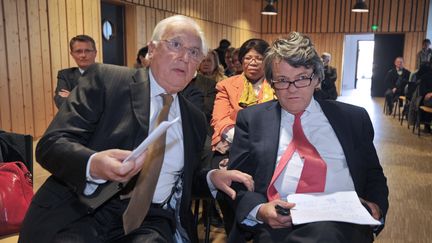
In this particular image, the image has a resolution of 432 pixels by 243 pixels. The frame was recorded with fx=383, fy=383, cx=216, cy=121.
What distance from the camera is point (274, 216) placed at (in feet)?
5.05

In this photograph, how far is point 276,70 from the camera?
1.85m

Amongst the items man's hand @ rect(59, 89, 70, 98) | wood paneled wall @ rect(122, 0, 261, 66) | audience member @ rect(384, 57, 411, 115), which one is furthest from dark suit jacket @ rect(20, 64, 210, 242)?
audience member @ rect(384, 57, 411, 115)

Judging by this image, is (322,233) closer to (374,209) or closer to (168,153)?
(374,209)

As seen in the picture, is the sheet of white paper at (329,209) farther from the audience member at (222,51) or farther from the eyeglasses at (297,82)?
the audience member at (222,51)

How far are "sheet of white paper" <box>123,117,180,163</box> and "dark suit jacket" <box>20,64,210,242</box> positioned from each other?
1.00 feet

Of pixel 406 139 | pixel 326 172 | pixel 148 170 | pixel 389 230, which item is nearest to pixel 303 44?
pixel 326 172

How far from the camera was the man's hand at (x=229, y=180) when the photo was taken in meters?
1.71

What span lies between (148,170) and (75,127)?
1.17ft

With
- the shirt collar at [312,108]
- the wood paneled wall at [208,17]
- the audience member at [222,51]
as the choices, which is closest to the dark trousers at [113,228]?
the shirt collar at [312,108]

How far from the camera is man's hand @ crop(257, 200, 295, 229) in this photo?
1.53 metres

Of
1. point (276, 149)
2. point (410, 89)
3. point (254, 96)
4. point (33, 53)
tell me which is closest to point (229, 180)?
point (276, 149)

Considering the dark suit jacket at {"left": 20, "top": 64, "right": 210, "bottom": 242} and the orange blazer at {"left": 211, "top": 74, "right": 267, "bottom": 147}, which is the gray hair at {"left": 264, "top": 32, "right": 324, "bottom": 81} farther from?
the orange blazer at {"left": 211, "top": 74, "right": 267, "bottom": 147}

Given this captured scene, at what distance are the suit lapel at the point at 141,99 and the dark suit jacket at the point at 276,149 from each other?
50 cm

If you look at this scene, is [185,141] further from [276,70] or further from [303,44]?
Answer: [303,44]
